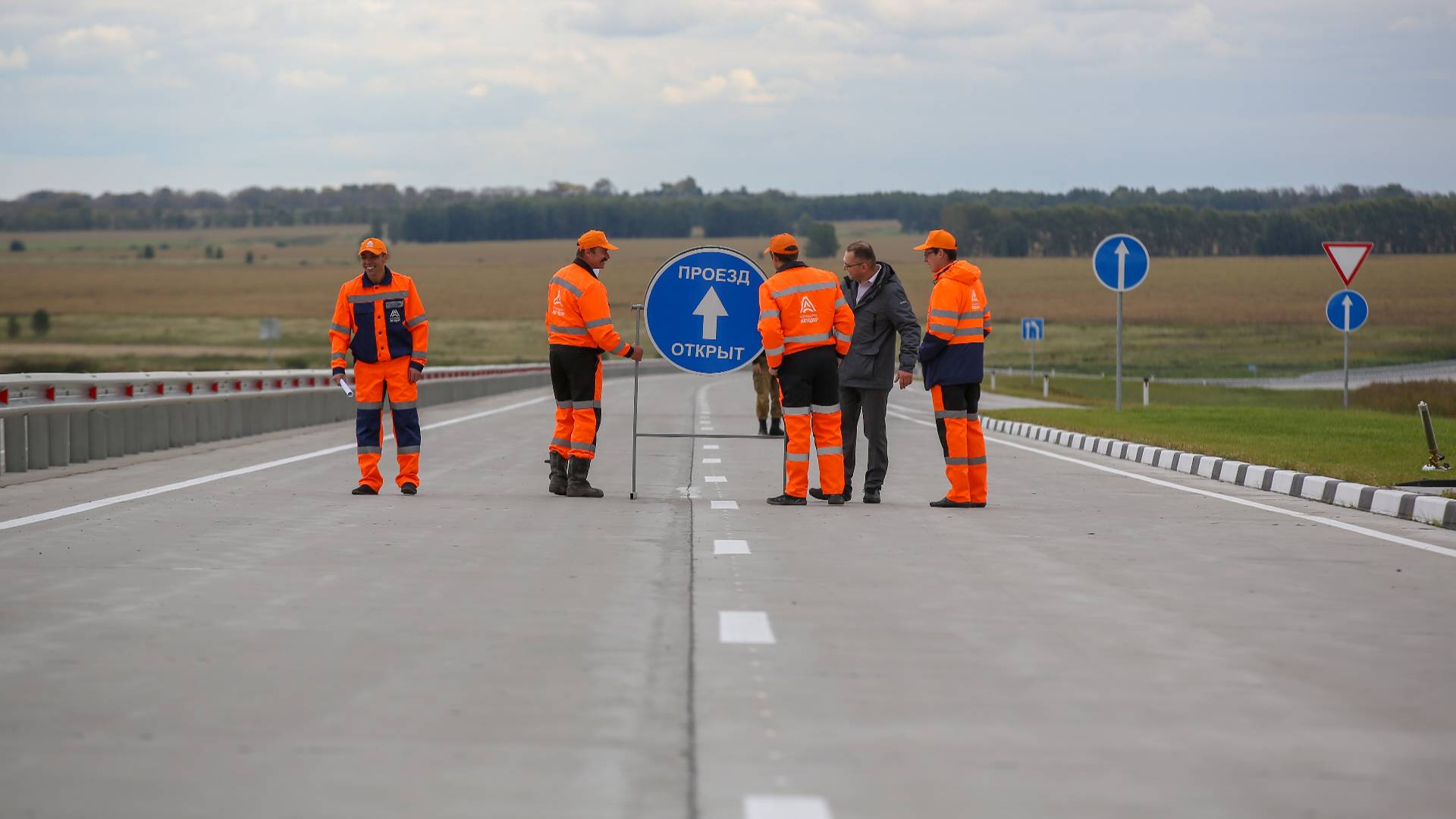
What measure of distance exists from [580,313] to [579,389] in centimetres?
58

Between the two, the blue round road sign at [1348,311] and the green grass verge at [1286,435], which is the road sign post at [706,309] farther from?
the blue round road sign at [1348,311]

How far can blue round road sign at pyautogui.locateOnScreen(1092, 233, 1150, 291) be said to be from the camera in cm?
2889

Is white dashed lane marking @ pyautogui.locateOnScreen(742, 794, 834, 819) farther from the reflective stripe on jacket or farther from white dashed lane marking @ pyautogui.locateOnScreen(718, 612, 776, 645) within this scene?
the reflective stripe on jacket

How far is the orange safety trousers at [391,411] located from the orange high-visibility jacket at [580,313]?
1.40m

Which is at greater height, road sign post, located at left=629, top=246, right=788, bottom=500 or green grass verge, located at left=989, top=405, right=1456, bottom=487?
road sign post, located at left=629, top=246, right=788, bottom=500

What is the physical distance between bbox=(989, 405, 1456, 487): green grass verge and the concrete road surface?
4.86 m

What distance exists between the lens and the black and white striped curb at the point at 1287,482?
44.4ft

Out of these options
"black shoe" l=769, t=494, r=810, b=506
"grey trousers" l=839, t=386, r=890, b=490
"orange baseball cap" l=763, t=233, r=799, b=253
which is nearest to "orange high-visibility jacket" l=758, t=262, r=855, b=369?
"orange baseball cap" l=763, t=233, r=799, b=253

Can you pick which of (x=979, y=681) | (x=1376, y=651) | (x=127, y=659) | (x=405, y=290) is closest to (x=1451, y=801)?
(x=979, y=681)

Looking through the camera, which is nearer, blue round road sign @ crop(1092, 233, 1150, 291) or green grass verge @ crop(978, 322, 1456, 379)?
blue round road sign @ crop(1092, 233, 1150, 291)

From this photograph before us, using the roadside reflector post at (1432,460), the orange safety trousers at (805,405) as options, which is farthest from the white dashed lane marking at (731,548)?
the roadside reflector post at (1432,460)

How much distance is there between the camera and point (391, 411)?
15133 millimetres

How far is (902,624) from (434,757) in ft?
9.89

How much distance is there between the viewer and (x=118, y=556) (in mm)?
10172
